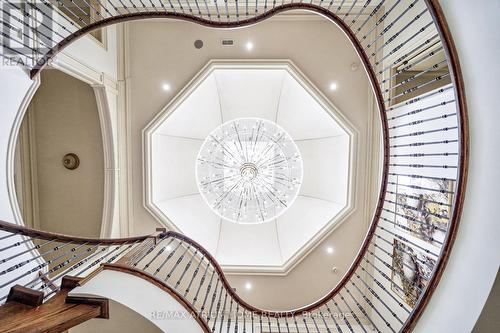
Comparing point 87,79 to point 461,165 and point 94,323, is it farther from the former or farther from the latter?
point 461,165

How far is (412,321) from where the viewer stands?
2.50m

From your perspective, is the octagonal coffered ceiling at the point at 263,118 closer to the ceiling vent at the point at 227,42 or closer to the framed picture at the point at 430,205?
the ceiling vent at the point at 227,42

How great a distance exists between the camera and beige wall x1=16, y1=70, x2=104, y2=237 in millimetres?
5805

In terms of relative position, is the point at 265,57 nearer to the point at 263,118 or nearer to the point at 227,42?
the point at 227,42

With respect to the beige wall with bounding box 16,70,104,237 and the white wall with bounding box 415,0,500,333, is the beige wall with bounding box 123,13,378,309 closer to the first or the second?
the beige wall with bounding box 16,70,104,237

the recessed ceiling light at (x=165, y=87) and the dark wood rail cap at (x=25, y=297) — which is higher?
the recessed ceiling light at (x=165, y=87)

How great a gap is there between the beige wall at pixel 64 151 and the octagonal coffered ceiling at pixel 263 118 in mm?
1176

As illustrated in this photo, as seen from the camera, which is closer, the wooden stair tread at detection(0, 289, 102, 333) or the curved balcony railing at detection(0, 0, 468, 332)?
the wooden stair tread at detection(0, 289, 102, 333)

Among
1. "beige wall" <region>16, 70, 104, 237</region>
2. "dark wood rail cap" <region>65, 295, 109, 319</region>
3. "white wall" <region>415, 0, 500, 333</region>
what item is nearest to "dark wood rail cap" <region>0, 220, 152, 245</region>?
"dark wood rail cap" <region>65, 295, 109, 319</region>

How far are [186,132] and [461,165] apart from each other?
5.82 m

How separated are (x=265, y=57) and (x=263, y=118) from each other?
1816 millimetres

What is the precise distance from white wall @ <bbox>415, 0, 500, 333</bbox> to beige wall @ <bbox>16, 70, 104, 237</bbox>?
609 centimetres

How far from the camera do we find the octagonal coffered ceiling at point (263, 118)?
587 cm

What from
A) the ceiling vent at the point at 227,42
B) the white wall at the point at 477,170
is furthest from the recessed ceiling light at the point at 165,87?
the white wall at the point at 477,170
